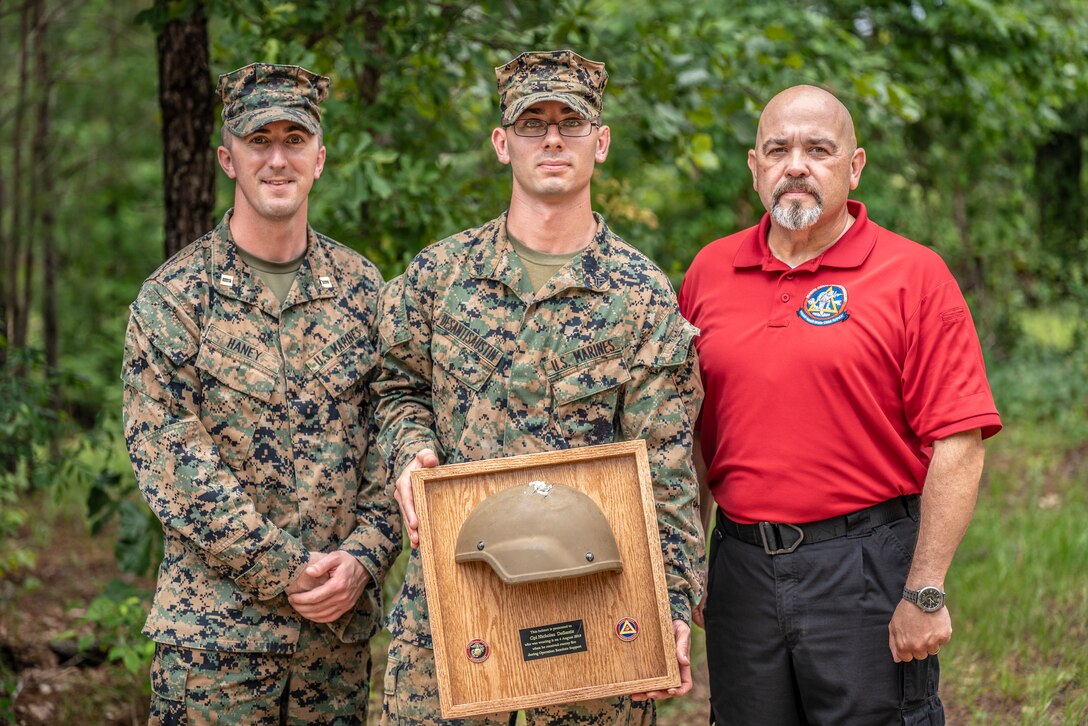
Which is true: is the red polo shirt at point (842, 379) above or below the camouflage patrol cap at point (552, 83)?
below

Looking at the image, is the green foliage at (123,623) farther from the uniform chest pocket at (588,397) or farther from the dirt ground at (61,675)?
the uniform chest pocket at (588,397)

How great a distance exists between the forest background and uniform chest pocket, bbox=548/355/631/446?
1.71m

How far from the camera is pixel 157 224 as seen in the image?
13.1 metres

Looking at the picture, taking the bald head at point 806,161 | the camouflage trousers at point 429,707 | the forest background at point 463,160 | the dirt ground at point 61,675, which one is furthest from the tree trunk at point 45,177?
the bald head at point 806,161

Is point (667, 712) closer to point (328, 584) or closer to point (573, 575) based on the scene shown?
point (328, 584)

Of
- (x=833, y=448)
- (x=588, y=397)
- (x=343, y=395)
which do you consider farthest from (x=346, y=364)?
(x=833, y=448)

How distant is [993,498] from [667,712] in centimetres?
424

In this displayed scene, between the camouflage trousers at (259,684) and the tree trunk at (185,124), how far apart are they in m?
2.29

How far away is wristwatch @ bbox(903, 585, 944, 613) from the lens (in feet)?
9.73

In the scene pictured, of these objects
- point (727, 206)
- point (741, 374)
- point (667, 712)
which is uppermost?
point (727, 206)

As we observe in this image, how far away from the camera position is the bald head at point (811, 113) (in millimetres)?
3229

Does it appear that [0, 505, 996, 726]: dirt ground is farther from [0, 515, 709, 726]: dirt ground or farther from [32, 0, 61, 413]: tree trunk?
[32, 0, 61, 413]: tree trunk

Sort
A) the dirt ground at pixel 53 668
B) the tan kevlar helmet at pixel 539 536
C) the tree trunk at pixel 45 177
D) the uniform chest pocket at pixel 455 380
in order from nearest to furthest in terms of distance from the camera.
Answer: the tan kevlar helmet at pixel 539 536 < the uniform chest pocket at pixel 455 380 < the dirt ground at pixel 53 668 < the tree trunk at pixel 45 177

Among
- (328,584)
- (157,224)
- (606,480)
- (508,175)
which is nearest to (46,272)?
(157,224)
